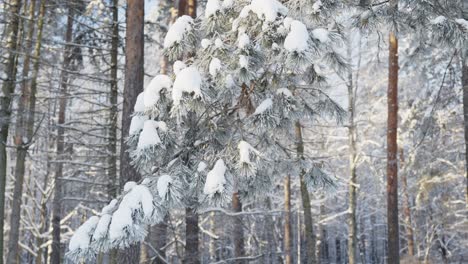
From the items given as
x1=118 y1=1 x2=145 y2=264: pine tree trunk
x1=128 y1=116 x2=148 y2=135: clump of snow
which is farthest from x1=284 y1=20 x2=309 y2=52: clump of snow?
x1=118 y1=1 x2=145 y2=264: pine tree trunk

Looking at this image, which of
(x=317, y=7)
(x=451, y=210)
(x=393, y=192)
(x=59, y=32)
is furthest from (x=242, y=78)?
(x=451, y=210)

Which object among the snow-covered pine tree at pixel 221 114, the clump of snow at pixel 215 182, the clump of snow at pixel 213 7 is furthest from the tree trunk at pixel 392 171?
the clump of snow at pixel 215 182

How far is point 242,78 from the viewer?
158 inches

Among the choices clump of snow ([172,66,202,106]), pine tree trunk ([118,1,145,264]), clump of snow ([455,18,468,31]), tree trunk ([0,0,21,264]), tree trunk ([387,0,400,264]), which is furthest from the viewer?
tree trunk ([387,0,400,264])

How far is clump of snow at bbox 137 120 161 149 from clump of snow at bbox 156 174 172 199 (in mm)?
365

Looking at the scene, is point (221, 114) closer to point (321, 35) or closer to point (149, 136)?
point (149, 136)

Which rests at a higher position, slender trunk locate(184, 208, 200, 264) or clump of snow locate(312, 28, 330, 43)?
clump of snow locate(312, 28, 330, 43)

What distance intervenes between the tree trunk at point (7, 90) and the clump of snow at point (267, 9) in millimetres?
6686

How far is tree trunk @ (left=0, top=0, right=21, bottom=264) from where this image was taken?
29.5 ft

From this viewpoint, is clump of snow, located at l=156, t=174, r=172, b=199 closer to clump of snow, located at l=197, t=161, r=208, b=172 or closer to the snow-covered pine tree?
the snow-covered pine tree

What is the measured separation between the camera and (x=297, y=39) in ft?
11.6

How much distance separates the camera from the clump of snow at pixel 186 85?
381 cm

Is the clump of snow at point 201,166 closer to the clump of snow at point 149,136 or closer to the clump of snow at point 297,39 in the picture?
the clump of snow at point 149,136

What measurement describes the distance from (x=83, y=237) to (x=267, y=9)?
2614 millimetres
